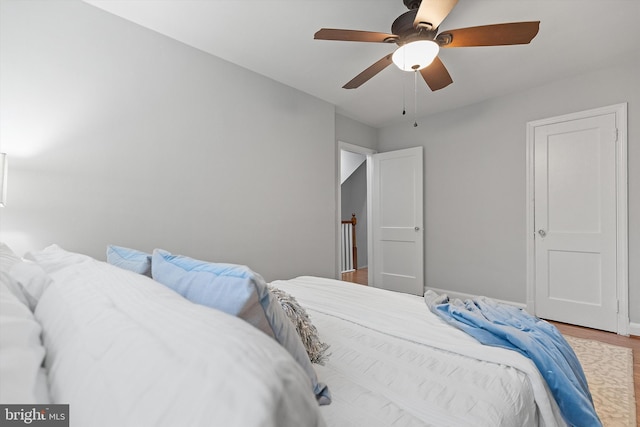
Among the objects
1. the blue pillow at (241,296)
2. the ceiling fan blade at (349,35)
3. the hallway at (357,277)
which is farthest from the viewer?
the hallway at (357,277)

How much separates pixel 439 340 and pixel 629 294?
3070 millimetres

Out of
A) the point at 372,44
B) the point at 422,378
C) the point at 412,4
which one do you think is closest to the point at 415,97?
the point at 372,44

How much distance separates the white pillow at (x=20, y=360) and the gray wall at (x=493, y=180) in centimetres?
428

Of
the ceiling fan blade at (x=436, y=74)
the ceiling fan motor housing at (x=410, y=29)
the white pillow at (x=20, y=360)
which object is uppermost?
the ceiling fan motor housing at (x=410, y=29)

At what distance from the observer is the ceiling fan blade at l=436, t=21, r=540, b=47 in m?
1.81

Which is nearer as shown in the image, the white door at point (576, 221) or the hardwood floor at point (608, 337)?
the hardwood floor at point (608, 337)

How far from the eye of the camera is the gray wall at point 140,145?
1.94m

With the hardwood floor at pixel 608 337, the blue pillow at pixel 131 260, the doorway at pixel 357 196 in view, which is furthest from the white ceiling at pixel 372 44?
the doorway at pixel 357 196

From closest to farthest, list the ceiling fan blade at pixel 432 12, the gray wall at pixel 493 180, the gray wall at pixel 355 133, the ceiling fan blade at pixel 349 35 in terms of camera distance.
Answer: the ceiling fan blade at pixel 432 12, the ceiling fan blade at pixel 349 35, the gray wall at pixel 493 180, the gray wall at pixel 355 133

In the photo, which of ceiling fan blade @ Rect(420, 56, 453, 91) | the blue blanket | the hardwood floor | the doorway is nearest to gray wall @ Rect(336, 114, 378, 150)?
the doorway

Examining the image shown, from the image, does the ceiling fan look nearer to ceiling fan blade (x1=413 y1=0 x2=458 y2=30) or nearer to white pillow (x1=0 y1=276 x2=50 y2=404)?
ceiling fan blade (x1=413 y1=0 x2=458 y2=30)

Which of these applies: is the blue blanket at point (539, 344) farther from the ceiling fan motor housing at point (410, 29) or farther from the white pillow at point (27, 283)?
the ceiling fan motor housing at point (410, 29)

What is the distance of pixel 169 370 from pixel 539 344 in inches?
56.5

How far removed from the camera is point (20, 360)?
0.48 m
